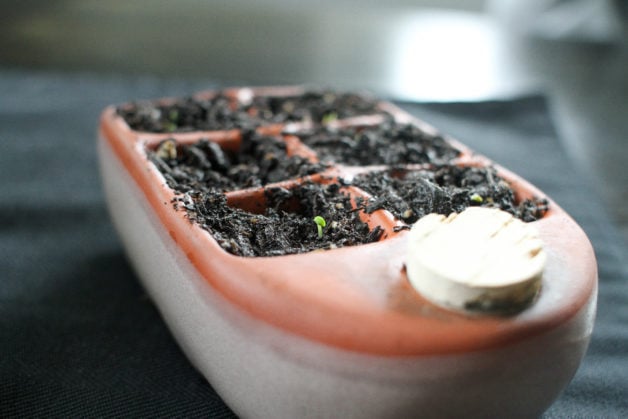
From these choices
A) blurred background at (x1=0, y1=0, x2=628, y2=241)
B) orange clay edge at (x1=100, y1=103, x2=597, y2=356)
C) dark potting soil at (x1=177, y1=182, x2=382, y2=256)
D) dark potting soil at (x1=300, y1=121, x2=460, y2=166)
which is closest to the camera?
orange clay edge at (x1=100, y1=103, x2=597, y2=356)

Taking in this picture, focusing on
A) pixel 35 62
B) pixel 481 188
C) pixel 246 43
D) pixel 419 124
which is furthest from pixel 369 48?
pixel 481 188

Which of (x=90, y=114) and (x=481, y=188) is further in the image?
(x=90, y=114)

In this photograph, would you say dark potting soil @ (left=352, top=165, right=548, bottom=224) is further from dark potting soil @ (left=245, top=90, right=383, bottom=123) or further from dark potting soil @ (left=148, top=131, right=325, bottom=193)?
dark potting soil @ (left=245, top=90, right=383, bottom=123)

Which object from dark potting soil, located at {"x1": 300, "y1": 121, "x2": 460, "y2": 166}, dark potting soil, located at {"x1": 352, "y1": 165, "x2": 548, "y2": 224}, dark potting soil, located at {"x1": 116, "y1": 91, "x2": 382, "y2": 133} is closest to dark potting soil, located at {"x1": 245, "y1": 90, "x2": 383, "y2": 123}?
dark potting soil, located at {"x1": 116, "y1": 91, "x2": 382, "y2": 133}

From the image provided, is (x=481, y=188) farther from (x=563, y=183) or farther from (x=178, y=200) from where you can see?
(x=563, y=183)

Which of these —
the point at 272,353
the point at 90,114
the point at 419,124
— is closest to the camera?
the point at 272,353
